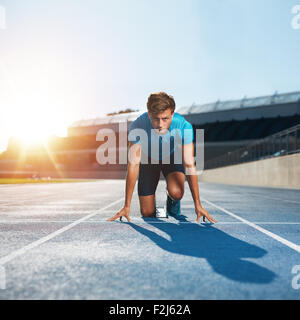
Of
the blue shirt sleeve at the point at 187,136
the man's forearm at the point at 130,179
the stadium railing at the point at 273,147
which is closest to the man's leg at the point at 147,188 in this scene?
the blue shirt sleeve at the point at 187,136

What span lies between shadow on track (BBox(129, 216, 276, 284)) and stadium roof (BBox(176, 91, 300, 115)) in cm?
6036

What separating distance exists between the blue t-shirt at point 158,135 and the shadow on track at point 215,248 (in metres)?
1.34

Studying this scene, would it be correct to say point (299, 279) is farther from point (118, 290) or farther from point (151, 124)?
point (151, 124)

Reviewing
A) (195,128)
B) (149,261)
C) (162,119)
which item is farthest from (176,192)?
(195,128)

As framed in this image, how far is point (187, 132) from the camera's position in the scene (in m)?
6.51

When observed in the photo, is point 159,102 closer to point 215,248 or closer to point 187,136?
point 187,136

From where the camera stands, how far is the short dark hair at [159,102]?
5.67 metres

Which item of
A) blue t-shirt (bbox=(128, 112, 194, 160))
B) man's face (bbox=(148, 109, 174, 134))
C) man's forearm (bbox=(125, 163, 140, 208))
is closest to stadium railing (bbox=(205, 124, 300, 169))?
blue t-shirt (bbox=(128, 112, 194, 160))

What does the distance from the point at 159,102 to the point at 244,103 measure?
215ft

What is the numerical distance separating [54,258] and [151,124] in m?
3.15

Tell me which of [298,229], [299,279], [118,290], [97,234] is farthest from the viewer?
[298,229]

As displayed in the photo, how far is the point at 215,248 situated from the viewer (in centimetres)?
453
